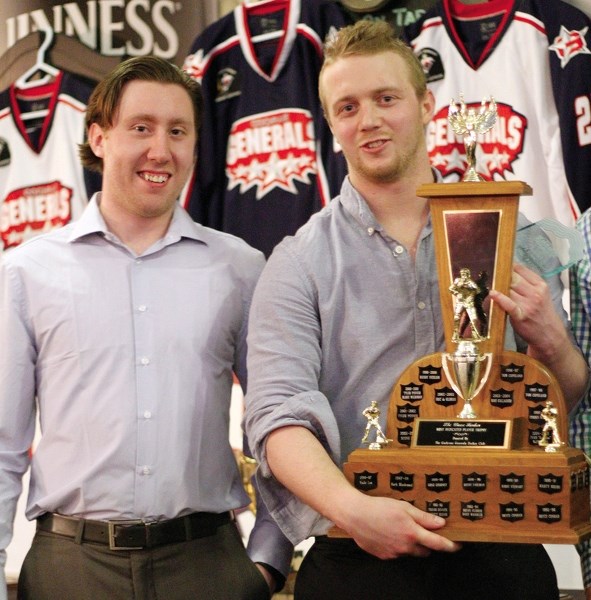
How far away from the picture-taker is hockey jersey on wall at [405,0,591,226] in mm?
2861

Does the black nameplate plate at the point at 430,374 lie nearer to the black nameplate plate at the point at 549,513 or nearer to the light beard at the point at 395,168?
the black nameplate plate at the point at 549,513

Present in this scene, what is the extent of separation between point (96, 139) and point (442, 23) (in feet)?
4.05

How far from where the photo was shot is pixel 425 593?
1707 mm

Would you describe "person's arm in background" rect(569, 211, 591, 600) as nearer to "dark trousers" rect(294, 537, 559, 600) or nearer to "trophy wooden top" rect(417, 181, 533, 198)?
"dark trousers" rect(294, 537, 559, 600)

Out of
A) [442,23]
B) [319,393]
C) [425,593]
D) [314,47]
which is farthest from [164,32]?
[425,593]

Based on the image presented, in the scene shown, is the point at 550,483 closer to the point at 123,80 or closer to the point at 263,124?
the point at 123,80

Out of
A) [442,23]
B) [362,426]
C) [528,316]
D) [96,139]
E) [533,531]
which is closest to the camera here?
[533,531]

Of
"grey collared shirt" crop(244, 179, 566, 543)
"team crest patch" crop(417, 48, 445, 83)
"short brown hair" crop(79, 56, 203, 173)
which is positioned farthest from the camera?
"team crest patch" crop(417, 48, 445, 83)

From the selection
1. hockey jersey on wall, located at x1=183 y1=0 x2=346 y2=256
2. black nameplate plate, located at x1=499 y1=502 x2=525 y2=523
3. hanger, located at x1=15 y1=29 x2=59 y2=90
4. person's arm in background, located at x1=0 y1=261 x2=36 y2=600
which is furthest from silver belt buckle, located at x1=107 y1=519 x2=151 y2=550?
hanger, located at x1=15 y1=29 x2=59 y2=90

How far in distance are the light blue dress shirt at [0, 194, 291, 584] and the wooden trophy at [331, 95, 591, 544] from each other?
466 mm

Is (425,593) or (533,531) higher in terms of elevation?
(533,531)

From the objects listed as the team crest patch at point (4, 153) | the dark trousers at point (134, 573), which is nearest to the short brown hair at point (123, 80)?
the dark trousers at point (134, 573)

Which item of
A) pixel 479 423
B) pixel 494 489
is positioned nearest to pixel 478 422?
pixel 479 423

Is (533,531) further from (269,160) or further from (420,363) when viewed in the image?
(269,160)
